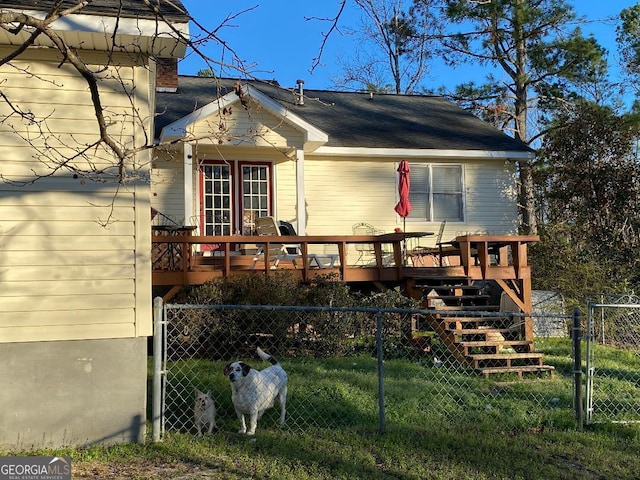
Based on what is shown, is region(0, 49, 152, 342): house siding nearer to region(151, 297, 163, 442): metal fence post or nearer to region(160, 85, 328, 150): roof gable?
region(151, 297, 163, 442): metal fence post

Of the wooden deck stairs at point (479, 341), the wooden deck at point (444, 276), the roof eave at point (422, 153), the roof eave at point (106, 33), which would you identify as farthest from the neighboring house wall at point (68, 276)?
the roof eave at point (422, 153)

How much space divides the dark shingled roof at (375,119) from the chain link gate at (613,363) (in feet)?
14.9

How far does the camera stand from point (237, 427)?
586 cm

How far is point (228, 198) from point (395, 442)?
863 centimetres

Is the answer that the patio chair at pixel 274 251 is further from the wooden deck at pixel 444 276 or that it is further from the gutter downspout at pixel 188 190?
the gutter downspout at pixel 188 190

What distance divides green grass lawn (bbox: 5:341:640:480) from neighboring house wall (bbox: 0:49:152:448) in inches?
16.9

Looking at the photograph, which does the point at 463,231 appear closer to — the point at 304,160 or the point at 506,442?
the point at 304,160

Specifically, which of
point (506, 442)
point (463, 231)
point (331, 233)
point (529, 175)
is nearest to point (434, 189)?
point (463, 231)

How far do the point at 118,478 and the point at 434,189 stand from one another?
36.8 ft

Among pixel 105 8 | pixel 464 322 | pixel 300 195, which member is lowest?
pixel 464 322

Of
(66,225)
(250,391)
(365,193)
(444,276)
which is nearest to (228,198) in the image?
(365,193)

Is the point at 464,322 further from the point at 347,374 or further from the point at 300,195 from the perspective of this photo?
the point at 300,195

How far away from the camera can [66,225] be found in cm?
559

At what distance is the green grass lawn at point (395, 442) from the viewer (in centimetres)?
477
